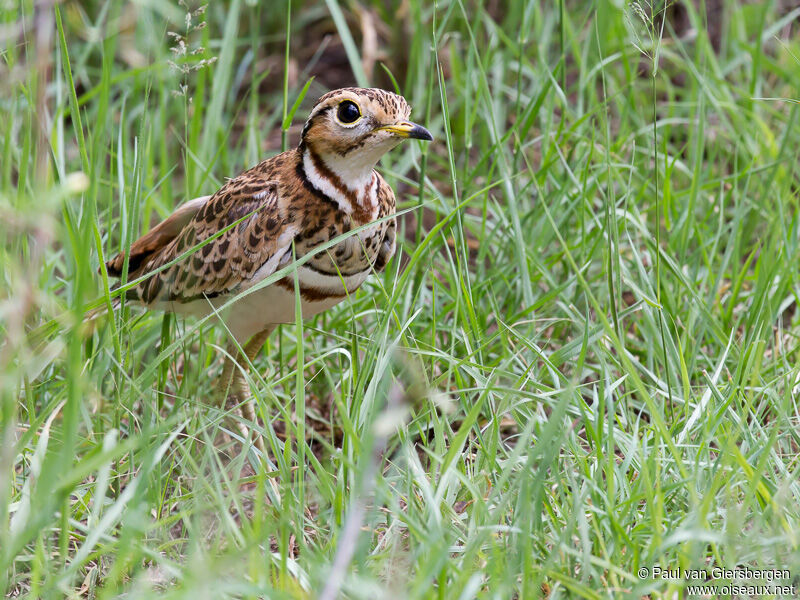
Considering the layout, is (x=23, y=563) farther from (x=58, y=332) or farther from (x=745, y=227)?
(x=745, y=227)

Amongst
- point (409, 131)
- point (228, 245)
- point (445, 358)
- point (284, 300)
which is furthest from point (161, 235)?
point (445, 358)

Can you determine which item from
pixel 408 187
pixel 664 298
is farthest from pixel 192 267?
pixel 408 187

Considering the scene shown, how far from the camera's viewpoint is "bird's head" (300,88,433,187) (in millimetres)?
2965

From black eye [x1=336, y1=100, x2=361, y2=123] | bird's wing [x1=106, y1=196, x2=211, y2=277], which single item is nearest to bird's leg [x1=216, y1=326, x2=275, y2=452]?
bird's wing [x1=106, y1=196, x2=211, y2=277]

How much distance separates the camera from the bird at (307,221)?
118 inches

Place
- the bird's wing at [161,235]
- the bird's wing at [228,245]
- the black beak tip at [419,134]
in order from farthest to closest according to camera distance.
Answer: the bird's wing at [161,235] < the bird's wing at [228,245] < the black beak tip at [419,134]

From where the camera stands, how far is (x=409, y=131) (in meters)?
2.92

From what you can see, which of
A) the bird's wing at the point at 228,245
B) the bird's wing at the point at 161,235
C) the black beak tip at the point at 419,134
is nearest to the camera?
the black beak tip at the point at 419,134

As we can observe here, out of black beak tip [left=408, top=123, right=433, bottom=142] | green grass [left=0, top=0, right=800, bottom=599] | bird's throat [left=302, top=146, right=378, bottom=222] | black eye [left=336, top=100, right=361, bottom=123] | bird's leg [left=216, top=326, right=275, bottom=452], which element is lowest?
bird's leg [left=216, top=326, right=275, bottom=452]

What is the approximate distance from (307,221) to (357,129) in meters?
0.30

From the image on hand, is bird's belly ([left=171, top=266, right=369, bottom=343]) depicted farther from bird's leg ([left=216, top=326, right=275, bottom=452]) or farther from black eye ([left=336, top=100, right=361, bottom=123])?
black eye ([left=336, top=100, right=361, bottom=123])

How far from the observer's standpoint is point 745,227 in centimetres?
392

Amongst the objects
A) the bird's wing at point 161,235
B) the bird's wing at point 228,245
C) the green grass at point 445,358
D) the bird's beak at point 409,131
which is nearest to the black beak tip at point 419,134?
the bird's beak at point 409,131

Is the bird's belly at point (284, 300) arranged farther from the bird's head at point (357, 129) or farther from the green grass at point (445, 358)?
the bird's head at point (357, 129)
